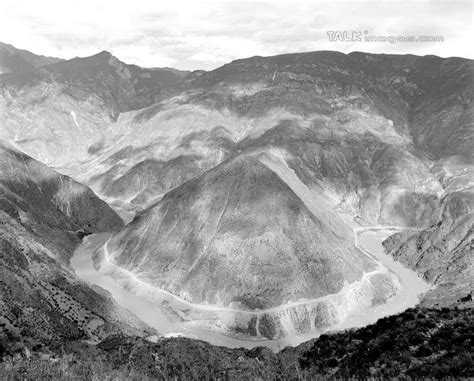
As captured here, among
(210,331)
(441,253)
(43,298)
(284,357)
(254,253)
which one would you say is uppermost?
(43,298)

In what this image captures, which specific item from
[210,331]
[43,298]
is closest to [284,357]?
[43,298]

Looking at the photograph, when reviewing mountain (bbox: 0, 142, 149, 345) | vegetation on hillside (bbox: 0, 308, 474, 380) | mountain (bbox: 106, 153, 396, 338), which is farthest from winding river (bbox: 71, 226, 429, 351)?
vegetation on hillside (bbox: 0, 308, 474, 380)

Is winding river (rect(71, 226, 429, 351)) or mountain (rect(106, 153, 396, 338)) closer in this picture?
winding river (rect(71, 226, 429, 351))

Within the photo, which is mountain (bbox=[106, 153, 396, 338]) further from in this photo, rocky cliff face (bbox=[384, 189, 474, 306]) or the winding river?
Answer: rocky cliff face (bbox=[384, 189, 474, 306])

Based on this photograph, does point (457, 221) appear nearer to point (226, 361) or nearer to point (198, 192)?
point (198, 192)

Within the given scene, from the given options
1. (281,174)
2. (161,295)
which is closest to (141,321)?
(161,295)

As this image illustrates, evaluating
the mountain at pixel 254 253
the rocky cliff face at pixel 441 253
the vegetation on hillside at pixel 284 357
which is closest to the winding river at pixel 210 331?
the mountain at pixel 254 253

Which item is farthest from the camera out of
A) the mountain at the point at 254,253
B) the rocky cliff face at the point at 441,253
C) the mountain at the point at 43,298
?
the rocky cliff face at the point at 441,253

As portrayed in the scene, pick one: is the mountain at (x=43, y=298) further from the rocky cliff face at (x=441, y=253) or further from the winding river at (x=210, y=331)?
the rocky cliff face at (x=441, y=253)

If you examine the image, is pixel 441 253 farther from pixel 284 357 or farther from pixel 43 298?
pixel 43 298

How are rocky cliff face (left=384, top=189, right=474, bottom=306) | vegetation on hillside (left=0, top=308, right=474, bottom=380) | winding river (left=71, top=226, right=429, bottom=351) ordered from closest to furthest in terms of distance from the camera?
vegetation on hillside (left=0, top=308, right=474, bottom=380) < winding river (left=71, top=226, right=429, bottom=351) < rocky cliff face (left=384, top=189, right=474, bottom=306)

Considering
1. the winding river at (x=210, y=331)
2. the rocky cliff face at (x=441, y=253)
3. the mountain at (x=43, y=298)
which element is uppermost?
the mountain at (x=43, y=298)
